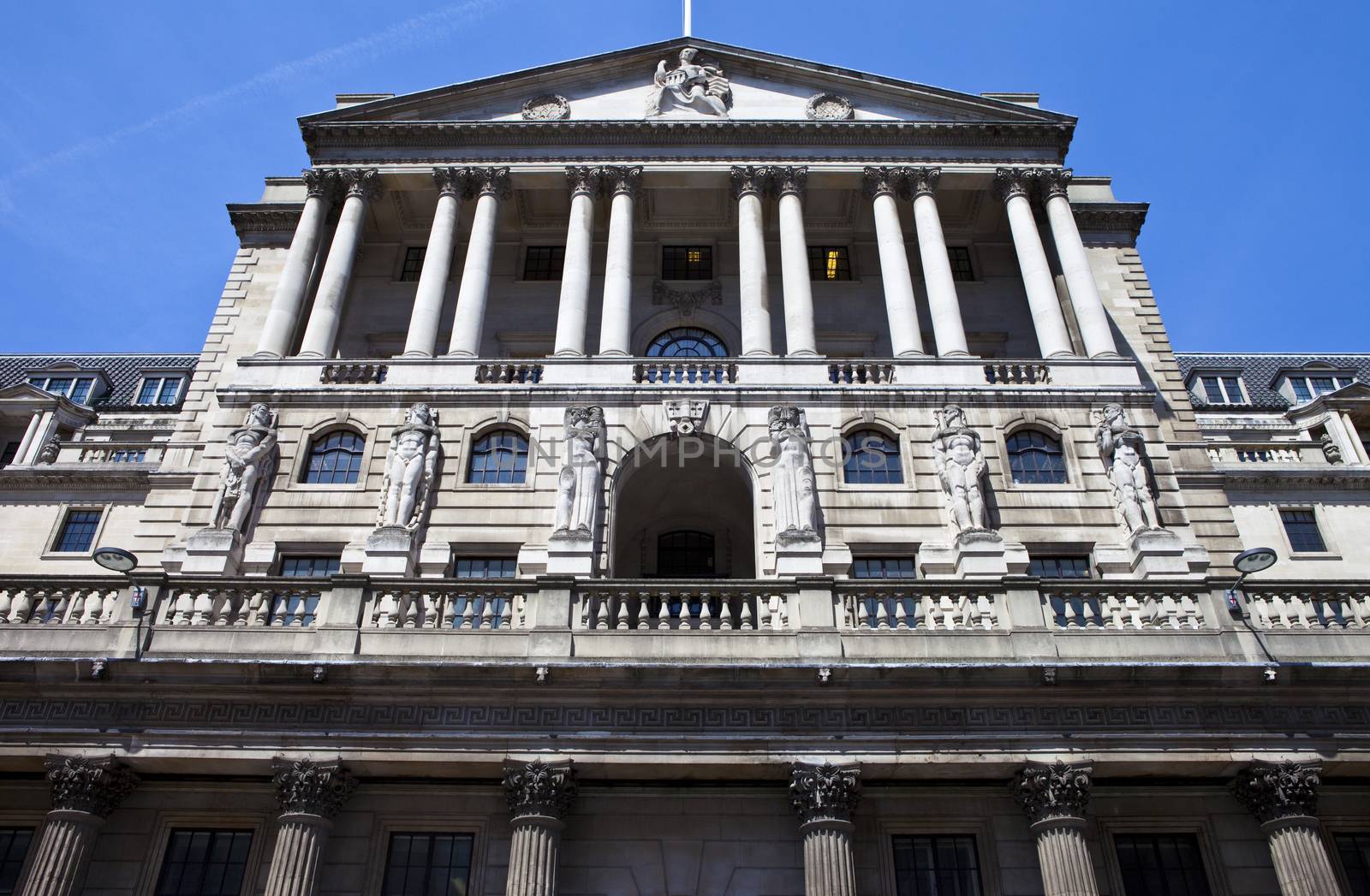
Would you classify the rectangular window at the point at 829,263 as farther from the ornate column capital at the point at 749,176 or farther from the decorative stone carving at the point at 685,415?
the decorative stone carving at the point at 685,415

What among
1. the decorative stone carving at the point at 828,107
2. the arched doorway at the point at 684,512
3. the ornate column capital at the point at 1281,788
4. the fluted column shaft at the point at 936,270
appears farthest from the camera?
the decorative stone carving at the point at 828,107

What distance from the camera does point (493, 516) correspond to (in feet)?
81.5

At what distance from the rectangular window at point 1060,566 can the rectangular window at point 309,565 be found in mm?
16256

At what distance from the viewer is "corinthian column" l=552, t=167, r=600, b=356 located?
1146 inches

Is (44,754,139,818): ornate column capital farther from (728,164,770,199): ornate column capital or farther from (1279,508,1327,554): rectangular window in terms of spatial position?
(1279,508,1327,554): rectangular window

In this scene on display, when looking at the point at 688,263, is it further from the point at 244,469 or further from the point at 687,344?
the point at 244,469

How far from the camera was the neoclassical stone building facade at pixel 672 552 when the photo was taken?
1828 cm

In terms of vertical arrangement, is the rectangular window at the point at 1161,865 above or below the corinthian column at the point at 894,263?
below

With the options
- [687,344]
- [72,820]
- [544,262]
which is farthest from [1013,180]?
[72,820]

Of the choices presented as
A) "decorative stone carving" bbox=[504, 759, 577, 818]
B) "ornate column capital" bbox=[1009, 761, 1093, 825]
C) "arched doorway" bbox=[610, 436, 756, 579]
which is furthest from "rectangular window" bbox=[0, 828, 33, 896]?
"ornate column capital" bbox=[1009, 761, 1093, 825]

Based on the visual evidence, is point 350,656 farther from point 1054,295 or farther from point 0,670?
point 1054,295

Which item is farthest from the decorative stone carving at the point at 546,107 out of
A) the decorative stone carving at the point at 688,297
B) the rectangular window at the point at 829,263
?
the rectangular window at the point at 829,263

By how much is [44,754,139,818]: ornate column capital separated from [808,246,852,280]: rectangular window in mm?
24625

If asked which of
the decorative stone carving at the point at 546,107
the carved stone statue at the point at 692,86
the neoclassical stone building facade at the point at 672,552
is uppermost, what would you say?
the carved stone statue at the point at 692,86
